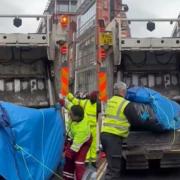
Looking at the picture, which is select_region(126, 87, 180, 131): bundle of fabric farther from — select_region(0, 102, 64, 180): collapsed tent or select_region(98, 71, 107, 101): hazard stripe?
select_region(0, 102, 64, 180): collapsed tent

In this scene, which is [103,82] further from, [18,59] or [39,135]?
[39,135]

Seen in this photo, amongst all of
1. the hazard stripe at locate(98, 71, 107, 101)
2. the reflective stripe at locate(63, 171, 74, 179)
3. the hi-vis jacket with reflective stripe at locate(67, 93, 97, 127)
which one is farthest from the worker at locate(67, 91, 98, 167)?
the reflective stripe at locate(63, 171, 74, 179)

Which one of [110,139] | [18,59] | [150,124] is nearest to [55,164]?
[110,139]

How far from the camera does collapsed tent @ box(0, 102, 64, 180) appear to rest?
5.41 m

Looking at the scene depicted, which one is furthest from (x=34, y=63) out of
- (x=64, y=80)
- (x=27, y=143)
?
(x=27, y=143)

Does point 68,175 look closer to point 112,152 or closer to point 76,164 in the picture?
point 76,164

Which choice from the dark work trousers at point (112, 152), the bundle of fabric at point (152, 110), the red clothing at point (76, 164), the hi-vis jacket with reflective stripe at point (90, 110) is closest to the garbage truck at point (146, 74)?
the bundle of fabric at point (152, 110)

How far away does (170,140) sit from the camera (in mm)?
8312

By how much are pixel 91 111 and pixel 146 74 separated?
1.17 metres

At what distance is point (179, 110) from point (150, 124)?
71cm

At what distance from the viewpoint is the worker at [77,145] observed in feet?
23.2

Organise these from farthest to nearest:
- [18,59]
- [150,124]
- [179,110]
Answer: [18,59] → [179,110] → [150,124]

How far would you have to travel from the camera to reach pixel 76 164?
715 cm

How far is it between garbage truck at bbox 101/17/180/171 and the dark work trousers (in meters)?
1.21
